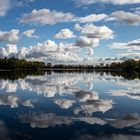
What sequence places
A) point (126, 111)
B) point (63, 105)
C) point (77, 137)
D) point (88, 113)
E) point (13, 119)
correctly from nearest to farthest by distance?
1. point (77, 137)
2. point (13, 119)
3. point (88, 113)
4. point (126, 111)
5. point (63, 105)

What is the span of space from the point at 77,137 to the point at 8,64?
587ft

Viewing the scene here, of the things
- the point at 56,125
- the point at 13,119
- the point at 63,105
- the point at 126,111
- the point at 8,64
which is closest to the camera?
the point at 56,125

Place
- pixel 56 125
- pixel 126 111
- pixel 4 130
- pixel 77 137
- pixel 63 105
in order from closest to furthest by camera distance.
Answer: pixel 77 137
pixel 4 130
pixel 56 125
pixel 126 111
pixel 63 105

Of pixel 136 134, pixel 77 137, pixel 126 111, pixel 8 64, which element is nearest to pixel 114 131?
pixel 136 134

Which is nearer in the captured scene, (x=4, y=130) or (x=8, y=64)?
(x=4, y=130)

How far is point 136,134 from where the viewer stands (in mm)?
14688

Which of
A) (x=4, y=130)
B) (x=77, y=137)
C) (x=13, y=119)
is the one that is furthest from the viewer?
(x=13, y=119)

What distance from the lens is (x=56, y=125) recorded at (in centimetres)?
1662

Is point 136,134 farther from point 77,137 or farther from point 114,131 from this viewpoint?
point 77,137

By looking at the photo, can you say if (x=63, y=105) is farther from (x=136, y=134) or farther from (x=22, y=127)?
(x=136, y=134)

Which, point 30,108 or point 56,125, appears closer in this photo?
point 56,125

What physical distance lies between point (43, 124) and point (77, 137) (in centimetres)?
319

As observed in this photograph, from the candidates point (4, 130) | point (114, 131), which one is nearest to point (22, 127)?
point (4, 130)

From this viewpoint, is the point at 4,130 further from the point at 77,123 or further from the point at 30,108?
the point at 30,108
